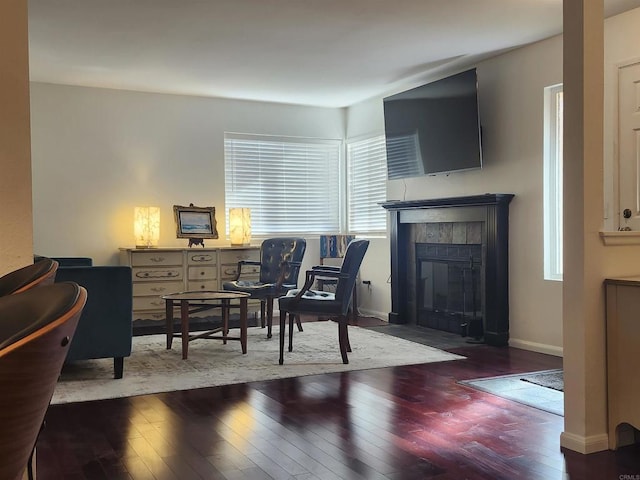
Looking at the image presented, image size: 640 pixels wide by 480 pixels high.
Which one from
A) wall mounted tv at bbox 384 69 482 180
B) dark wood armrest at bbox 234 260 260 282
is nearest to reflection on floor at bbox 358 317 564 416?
wall mounted tv at bbox 384 69 482 180

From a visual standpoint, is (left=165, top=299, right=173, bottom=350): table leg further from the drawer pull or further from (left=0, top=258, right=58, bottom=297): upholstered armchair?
(left=0, top=258, right=58, bottom=297): upholstered armchair

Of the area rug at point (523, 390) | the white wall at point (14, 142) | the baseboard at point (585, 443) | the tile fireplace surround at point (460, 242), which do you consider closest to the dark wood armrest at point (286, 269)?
the tile fireplace surround at point (460, 242)

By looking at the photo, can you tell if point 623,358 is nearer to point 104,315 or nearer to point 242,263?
point 104,315

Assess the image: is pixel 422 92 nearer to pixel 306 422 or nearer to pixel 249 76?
pixel 249 76

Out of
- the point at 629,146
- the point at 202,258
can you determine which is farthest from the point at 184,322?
the point at 629,146

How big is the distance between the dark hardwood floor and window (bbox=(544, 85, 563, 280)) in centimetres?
170

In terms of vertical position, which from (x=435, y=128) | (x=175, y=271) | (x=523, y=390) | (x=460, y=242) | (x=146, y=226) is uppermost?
(x=435, y=128)

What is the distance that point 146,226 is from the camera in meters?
6.67

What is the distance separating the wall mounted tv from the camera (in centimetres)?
562

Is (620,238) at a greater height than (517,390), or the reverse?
(620,238)

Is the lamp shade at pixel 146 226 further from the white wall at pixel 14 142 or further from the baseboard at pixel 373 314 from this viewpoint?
the white wall at pixel 14 142

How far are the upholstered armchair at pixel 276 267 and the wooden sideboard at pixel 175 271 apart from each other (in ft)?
0.61

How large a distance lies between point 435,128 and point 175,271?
3.02 metres

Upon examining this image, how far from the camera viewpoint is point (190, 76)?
6.30 m
